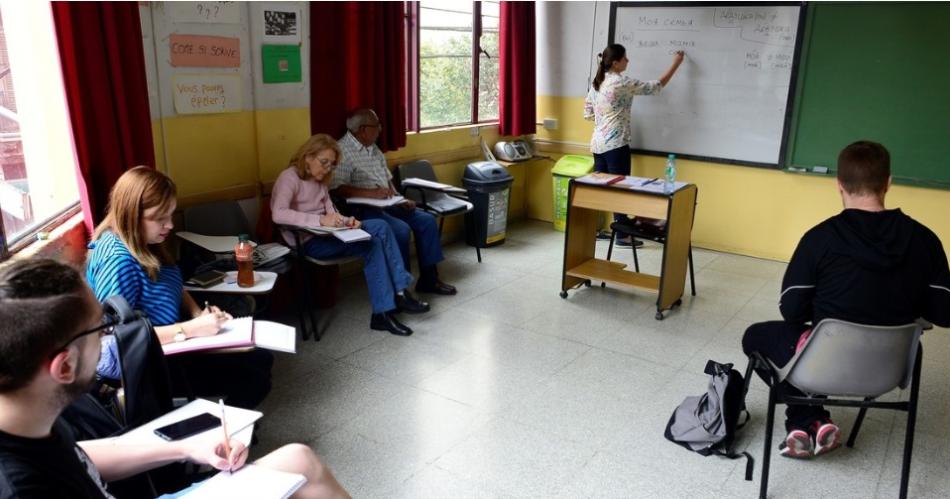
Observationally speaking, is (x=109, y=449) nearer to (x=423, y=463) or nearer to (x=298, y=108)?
(x=423, y=463)

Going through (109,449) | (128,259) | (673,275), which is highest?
(128,259)

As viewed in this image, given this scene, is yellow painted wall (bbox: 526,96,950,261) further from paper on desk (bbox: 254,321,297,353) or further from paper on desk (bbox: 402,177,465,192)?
paper on desk (bbox: 254,321,297,353)

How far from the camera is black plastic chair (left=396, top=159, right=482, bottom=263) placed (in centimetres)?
461

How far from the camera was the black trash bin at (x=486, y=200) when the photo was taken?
5.25m

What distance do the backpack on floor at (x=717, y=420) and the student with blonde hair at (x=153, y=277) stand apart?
5.36ft

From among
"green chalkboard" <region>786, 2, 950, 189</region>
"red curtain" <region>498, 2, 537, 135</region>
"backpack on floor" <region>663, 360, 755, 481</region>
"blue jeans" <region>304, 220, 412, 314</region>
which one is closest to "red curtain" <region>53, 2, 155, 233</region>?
"blue jeans" <region>304, 220, 412, 314</region>

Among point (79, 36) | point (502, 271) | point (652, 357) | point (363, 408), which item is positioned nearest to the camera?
point (79, 36)

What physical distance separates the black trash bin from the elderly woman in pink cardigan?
56.2 inches

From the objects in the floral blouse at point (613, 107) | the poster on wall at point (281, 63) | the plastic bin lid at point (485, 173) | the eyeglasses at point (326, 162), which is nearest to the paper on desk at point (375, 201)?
the eyeglasses at point (326, 162)

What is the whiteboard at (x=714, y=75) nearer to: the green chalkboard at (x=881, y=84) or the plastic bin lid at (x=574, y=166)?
the green chalkboard at (x=881, y=84)

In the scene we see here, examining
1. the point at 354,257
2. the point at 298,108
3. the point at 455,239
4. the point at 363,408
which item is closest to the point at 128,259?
the point at 363,408

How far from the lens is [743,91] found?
16.9 ft

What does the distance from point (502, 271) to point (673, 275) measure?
49.1 inches

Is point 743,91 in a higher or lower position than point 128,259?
higher
